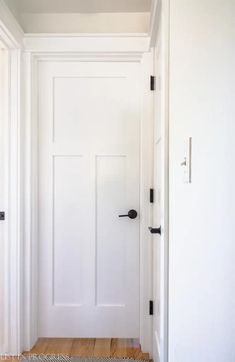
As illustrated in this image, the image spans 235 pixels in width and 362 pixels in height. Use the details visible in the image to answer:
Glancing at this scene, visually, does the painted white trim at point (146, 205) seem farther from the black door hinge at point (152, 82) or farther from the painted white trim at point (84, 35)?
the painted white trim at point (84, 35)

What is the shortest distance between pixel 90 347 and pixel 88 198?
1.02 m

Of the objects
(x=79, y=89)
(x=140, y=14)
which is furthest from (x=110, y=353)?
(x=140, y=14)

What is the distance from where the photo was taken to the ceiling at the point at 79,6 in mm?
1772

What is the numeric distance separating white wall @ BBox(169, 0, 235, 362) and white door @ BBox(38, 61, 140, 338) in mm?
889

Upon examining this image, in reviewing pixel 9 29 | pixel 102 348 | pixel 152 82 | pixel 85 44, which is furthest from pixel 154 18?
pixel 102 348

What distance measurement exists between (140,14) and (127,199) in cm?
128

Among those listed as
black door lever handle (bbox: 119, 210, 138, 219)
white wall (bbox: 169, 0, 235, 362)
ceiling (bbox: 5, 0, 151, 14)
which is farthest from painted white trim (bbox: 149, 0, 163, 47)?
black door lever handle (bbox: 119, 210, 138, 219)

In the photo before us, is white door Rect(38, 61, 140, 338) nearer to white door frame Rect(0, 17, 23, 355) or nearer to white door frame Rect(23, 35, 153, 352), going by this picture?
white door frame Rect(23, 35, 153, 352)

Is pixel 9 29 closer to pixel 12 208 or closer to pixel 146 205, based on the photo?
pixel 12 208

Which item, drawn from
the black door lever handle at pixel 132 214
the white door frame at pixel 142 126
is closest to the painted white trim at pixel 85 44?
the white door frame at pixel 142 126

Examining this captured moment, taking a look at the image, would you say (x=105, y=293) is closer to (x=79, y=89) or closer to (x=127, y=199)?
(x=127, y=199)

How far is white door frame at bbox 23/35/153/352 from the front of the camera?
6.07 feet

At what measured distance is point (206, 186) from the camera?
843 millimetres

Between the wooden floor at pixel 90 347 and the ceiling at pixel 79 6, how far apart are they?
2245mm
